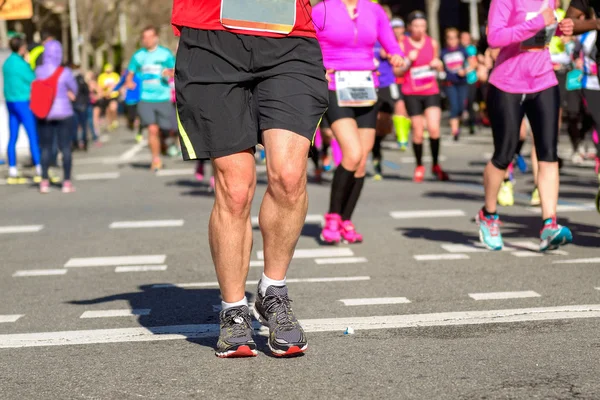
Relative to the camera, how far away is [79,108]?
24.3 meters

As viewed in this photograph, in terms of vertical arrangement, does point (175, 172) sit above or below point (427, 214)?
below

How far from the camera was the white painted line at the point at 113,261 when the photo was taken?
8.30 m

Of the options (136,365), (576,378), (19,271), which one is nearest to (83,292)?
(19,271)

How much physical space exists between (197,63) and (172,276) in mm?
2932

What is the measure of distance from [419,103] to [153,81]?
13.2ft

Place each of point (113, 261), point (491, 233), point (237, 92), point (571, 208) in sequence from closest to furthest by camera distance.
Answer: point (237, 92)
point (491, 233)
point (113, 261)
point (571, 208)

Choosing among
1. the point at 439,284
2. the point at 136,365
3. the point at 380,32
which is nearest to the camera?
the point at 136,365

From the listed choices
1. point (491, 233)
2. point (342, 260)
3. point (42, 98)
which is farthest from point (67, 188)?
point (491, 233)

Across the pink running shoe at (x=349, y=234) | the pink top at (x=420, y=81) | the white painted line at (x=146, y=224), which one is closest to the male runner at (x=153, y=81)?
the pink top at (x=420, y=81)

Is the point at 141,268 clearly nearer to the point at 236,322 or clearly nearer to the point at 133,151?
the point at 236,322

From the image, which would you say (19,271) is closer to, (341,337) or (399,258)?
(399,258)

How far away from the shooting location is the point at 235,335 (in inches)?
188

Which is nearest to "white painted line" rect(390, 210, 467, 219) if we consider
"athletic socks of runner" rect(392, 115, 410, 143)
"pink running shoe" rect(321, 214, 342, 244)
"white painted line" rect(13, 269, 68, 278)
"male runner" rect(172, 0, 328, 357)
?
"pink running shoe" rect(321, 214, 342, 244)

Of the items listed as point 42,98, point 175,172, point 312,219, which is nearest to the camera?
point 312,219
